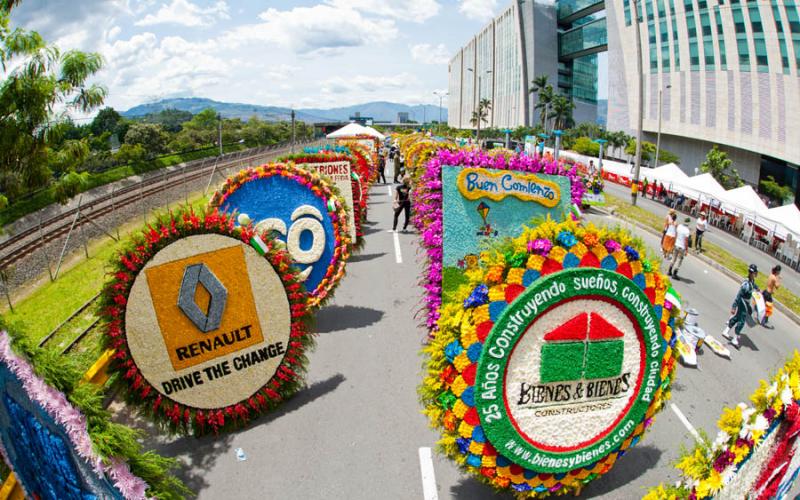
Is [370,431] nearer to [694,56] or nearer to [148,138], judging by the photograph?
[694,56]

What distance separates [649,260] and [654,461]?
2.68m

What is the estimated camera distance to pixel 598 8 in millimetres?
82688

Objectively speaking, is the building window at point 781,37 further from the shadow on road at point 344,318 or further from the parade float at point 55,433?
the parade float at point 55,433

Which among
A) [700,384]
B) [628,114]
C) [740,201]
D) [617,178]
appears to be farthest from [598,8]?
[700,384]

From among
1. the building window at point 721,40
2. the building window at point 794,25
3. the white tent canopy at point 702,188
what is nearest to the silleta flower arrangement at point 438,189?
the white tent canopy at point 702,188

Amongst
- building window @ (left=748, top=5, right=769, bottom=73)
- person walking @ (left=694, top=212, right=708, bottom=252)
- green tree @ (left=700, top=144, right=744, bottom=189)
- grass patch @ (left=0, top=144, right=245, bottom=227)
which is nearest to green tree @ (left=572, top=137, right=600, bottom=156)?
green tree @ (left=700, top=144, right=744, bottom=189)

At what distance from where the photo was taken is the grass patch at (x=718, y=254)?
13871 millimetres

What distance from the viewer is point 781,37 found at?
3991 cm

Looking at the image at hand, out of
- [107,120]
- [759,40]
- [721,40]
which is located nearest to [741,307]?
[759,40]

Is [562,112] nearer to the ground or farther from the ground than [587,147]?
farther from the ground

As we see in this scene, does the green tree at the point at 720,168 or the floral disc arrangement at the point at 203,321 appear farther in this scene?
the green tree at the point at 720,168

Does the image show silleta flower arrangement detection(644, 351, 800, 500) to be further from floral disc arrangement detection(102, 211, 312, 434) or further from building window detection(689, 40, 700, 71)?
building window detection(689, 40, 700, 71)

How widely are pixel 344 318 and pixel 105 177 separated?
106 ft

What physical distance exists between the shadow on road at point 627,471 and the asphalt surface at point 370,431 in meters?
0.01
